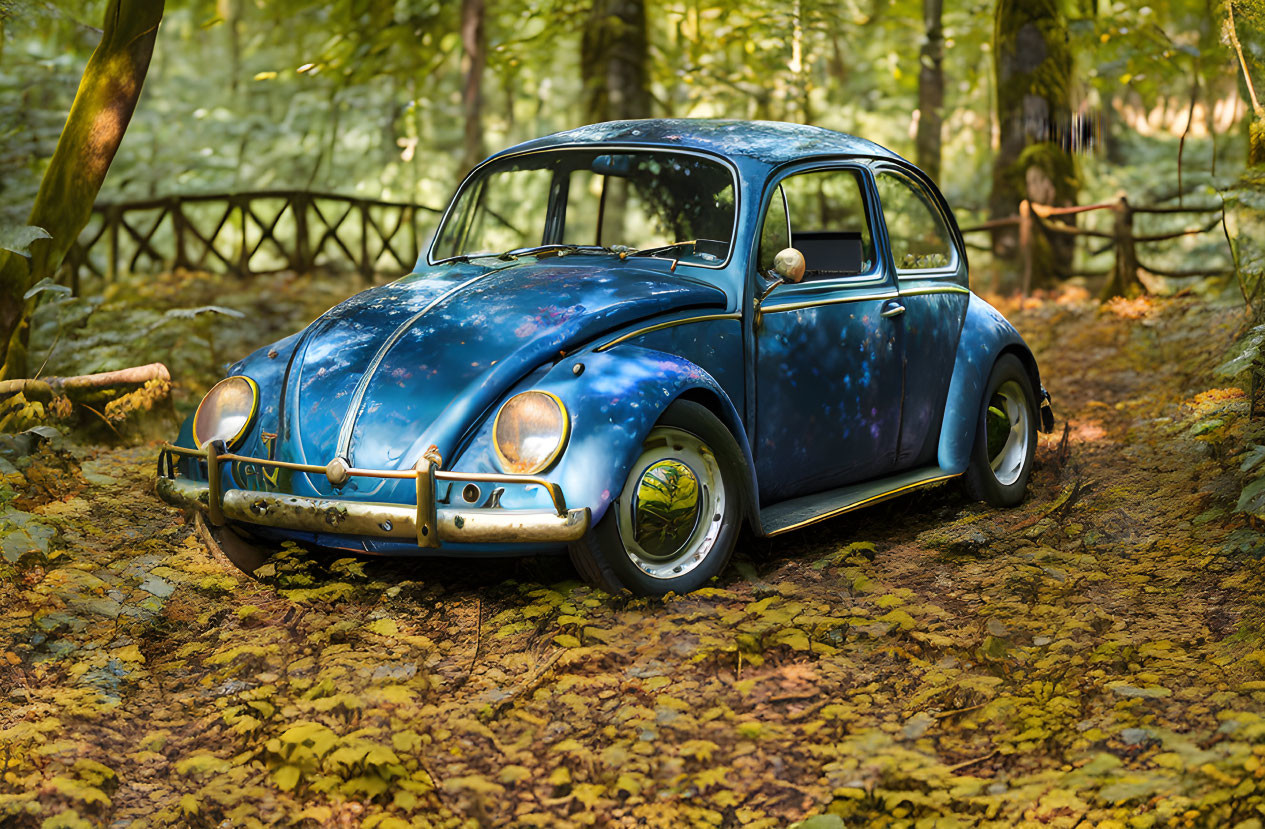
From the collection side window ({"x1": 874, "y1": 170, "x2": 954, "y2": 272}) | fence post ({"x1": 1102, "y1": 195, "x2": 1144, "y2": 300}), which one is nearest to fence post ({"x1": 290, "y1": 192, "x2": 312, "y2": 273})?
fence post ({"x1": 1102, "y1": 195, "x2": 1144, "y2": 300})

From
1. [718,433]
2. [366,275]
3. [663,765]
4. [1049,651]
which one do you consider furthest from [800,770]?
[366,275]

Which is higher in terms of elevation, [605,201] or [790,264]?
[605,201]

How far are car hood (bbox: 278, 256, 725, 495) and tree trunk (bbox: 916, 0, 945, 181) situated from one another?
13.3 metres

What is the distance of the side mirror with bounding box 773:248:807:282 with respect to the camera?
15.4 ft

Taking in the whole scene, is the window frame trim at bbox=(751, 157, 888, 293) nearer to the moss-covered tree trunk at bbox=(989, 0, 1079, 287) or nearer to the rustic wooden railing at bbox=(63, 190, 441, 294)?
the moss-covered tree trunk at bbox=(989, 0, 1079, 287)

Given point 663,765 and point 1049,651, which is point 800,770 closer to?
point 663,765

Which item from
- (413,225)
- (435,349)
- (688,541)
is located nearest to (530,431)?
(435,349)

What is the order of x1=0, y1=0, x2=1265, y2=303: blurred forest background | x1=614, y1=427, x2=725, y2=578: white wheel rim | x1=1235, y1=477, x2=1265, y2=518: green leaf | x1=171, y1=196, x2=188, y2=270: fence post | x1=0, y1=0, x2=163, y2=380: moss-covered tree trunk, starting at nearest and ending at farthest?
x1=614, y1=427, x2=725, y2=578: white wheel rim < x1=1235, y1=477, x2=1265, y2=518: green leaf < x1=0, y1=0, x2=163, y2=380: moss-covered tree trunk < x1=0, y1=0, x2=1265, y2=303: blurred forest background < x1=171, y1=196, x2=188, y2=270: fence post

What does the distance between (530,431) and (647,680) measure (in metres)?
0.90

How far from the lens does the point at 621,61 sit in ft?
37.6

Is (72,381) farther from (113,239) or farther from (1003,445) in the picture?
(113,239)

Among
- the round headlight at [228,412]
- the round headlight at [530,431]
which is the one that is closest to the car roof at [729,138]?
the round headlight at [530,431]

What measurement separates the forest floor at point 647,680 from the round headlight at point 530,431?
0.56m

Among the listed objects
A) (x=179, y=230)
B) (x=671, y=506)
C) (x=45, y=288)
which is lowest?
(x=671, y=506)
